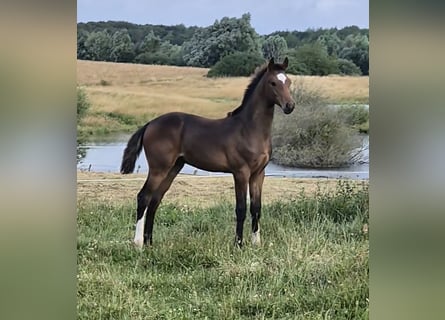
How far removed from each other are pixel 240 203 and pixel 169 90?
24.4 inches

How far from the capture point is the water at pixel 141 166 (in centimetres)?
260

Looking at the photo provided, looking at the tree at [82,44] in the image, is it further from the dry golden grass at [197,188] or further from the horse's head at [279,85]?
the horse's head at [279,85]

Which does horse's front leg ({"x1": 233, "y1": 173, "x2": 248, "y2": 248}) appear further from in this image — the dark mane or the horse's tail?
the horse's tail

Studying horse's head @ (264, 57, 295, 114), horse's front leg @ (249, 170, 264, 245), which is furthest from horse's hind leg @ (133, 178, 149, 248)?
horse's head @ (264, 57, 295, 114)

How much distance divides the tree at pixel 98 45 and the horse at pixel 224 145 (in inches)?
14.8

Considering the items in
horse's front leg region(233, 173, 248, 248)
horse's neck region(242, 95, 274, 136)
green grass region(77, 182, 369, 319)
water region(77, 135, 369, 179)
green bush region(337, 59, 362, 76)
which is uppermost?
green bush region(337, 59, 362, 76)

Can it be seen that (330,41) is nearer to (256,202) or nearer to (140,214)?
(256,202)

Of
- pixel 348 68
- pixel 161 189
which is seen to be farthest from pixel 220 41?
pixel 161 189

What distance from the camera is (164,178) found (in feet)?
8.70
